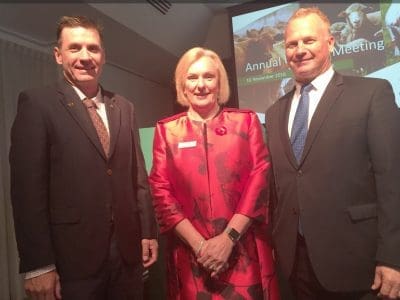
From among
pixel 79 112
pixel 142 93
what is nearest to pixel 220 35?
pixel 142 93

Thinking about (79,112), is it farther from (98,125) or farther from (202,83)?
(202,83)

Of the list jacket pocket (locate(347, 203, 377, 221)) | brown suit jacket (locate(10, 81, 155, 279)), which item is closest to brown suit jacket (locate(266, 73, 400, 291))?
jacket pocket (locate(347, 203, 377, 221))

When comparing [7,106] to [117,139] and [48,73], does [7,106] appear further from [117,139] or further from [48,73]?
[117,139]

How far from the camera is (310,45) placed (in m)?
1.64

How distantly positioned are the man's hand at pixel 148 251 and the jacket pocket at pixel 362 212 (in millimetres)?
851

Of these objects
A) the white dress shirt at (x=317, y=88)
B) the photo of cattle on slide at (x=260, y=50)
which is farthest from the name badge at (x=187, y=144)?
the photo of cattle on slide at (x=260, y=50)

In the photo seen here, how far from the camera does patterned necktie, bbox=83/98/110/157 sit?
1.65 metres

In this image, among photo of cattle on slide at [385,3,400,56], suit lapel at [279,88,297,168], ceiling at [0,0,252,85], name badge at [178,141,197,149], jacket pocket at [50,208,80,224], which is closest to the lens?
jacket pocket at [50,208,80,224]

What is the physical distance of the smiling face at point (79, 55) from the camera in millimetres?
1653

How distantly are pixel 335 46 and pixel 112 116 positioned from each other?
2386 mm

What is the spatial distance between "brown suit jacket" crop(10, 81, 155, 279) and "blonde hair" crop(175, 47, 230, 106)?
0.37 m

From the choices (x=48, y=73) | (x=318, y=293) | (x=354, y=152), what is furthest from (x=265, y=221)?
(x=48, y=73)

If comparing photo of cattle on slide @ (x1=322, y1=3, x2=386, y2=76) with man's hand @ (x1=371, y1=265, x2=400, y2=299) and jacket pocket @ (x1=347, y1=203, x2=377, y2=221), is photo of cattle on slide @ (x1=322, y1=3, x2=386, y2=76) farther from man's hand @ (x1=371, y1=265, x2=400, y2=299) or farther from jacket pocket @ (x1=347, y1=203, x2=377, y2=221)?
man's hand @ (x1=371, y1=265, x2=400, y2=299)

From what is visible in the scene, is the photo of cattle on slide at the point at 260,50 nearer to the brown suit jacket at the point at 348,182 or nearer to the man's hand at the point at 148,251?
the brown suit jacket at the point at 348,182
